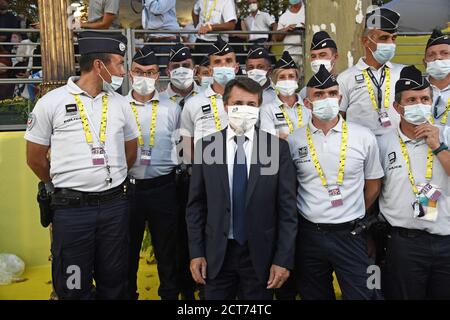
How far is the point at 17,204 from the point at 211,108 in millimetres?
2614

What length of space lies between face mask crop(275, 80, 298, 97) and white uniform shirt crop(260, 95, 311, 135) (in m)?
0.08

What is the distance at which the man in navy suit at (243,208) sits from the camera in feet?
11.7

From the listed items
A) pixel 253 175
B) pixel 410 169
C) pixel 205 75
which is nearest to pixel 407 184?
pixel 410 169

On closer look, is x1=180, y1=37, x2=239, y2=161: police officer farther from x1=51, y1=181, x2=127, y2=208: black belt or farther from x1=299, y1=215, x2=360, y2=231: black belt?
x1=299, y1=215, x2=360, y2=231: black belt

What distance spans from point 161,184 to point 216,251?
1262 mm

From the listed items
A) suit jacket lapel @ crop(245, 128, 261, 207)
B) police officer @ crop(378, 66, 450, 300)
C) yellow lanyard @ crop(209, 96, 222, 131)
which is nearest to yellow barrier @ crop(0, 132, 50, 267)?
yellow lanyard @ crop(209, 96, 222, 131)

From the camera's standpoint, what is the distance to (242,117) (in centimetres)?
362

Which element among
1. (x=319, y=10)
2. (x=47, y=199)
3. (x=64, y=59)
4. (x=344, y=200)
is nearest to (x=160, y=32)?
(x=319, y=10)

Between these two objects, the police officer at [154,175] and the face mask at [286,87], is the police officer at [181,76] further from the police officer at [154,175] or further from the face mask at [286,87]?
the face mask at [286,87]

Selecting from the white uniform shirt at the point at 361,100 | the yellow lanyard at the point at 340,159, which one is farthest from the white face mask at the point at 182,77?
the yellow lanyard at the point at 340,159

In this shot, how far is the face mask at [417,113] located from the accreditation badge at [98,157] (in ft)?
7.16

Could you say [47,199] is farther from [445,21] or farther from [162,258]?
[445,21]

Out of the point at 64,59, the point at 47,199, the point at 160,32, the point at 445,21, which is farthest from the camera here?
the point at 445,21

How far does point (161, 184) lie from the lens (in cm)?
468
